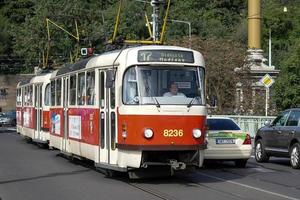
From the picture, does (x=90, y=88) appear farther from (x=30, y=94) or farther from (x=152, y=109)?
(x=30, y=94)

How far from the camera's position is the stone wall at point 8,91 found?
86.0m

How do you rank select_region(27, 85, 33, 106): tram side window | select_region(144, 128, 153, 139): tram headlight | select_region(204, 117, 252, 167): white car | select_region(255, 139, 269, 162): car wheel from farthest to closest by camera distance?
1. select_region(27, 85, 33, 106): tram side window
2. select_region(255, 139, 269, 162): car wheel
3. select_region(204, 117, 252, 167): white car
4. select_region(144, 128, 153, 139): tram headlight

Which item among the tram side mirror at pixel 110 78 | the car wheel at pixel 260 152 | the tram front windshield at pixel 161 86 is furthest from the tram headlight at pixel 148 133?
the car wheel at pixel 260 152

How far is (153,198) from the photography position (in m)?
12.3

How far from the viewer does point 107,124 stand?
15.5 m

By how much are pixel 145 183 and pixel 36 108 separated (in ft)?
48.6

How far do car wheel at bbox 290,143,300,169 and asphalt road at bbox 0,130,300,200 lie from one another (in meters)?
0.20

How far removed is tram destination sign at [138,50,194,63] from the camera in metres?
14.6

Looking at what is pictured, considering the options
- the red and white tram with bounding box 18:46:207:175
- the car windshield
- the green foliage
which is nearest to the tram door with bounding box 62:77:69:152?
the car windshield

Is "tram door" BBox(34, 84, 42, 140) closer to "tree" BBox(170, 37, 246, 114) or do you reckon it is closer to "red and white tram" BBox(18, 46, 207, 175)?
"red and white tram" BBox(18, 46, 207, 175)

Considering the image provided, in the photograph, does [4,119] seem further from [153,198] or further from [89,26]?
[153,198]

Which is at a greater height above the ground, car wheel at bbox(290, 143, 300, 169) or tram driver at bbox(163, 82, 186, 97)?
tram driver at bbox(163, 82, 186, 97)

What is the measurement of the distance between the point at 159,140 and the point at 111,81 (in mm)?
1880

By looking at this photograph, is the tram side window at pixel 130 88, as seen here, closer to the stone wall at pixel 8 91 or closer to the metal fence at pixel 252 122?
the metal fence at pixel 252 122
